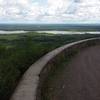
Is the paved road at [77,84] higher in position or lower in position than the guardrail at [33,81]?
lower

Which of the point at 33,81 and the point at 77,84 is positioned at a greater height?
the point at 33,81

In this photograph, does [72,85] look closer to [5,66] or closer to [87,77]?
[87,77]

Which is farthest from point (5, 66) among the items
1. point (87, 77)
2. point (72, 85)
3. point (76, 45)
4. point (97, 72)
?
point (76, 45)

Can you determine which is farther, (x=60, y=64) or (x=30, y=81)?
(x=60, y=64)

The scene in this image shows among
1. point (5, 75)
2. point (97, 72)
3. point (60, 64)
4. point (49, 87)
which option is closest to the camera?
point (5, 75)

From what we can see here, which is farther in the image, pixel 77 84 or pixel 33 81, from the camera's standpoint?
pixel 77 84

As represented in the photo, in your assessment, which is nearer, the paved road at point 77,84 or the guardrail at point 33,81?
the guardrail at point 33,81

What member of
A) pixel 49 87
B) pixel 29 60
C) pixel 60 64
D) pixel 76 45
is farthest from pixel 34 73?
pixel 76 45

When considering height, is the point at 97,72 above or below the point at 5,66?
below

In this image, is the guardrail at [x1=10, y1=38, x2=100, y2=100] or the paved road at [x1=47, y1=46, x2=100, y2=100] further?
the paved road at [x1=47, y1=46, x2=100, y2=100]

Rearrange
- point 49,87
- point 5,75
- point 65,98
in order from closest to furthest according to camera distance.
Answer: point 5,75, point 65,98, point 49,87

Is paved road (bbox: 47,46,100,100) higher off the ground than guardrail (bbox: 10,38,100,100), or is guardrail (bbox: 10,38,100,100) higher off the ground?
guardrail (bbox: 10,38,100,100)
